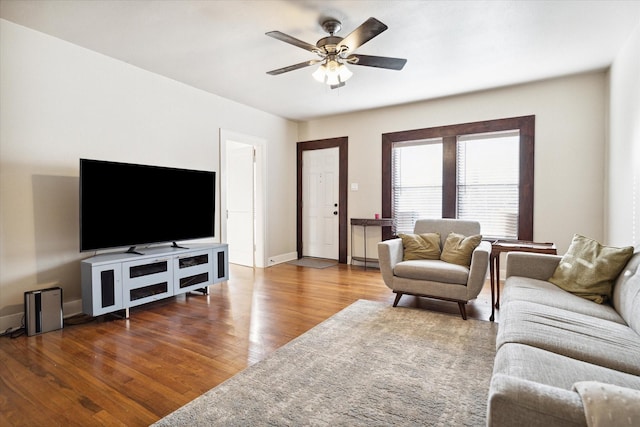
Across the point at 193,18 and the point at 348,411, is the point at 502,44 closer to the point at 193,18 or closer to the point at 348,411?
the point at 193,18

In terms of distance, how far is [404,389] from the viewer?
188cm

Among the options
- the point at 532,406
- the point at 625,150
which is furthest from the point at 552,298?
the point at 625,150

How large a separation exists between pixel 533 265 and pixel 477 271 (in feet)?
1.44

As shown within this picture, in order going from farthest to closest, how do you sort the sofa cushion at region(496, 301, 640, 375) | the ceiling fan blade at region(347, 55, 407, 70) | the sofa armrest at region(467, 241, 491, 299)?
the sofa armrest at region(467, 241, 491, 299)
the ceiling fan blade at region(347, 55, 407, 70)
the sofa cushion at region(496, 301, 640, 375)

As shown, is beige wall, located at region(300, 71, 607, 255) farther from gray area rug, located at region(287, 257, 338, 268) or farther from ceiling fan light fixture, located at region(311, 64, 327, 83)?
gray area rug, located at region(287, 257, 338, 268)

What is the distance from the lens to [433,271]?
3.11m

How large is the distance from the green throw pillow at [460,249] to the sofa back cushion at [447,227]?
0.51 ft

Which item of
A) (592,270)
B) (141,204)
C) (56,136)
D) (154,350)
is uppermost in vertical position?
(56,136)

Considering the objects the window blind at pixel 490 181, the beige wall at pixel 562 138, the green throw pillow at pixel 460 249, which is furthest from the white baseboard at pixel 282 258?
the beige wall at pixel 562 138

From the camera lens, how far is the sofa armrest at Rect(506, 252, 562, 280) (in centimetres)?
258

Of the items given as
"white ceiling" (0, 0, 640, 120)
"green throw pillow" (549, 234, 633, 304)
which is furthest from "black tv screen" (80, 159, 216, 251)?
"green throw pillow" (549, 234, 633, 304)

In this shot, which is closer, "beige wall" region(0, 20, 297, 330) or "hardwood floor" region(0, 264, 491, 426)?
"hardwood floor" region(0, 264, 491, 426)

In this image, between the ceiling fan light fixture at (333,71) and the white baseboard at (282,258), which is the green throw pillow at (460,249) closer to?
the ceiling fan light fixture at (333,71)

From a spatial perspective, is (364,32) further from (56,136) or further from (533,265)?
(56,136)
